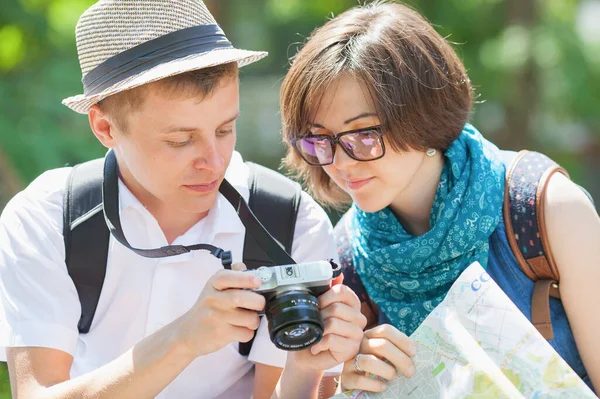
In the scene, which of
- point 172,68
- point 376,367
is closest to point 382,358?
point 376,367

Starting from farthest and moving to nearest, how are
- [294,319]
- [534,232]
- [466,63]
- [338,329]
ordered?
1. [466,63]
2. [534,232]
3. [338,329]
4. [294,319]

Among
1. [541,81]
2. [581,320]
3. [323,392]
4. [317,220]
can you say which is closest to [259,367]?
[323,392]

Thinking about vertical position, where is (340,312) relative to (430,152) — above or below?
below

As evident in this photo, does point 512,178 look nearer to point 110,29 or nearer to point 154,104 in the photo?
point 154,104

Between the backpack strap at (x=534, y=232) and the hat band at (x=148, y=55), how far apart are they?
3.85 feet

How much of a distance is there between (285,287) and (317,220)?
71 centimetres

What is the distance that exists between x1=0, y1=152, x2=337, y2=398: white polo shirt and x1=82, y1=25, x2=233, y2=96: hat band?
16.6 inches

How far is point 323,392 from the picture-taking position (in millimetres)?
2789

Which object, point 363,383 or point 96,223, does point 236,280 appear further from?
point 96,223

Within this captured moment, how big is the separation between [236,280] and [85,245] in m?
0.75

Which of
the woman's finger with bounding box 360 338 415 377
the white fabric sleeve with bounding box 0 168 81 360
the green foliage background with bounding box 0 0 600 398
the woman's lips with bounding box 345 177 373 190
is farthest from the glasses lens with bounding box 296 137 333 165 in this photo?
the green foliage background with bounding box 0 0 600 398

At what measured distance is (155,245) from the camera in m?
2.70

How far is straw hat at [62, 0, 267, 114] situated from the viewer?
2449 millimetres

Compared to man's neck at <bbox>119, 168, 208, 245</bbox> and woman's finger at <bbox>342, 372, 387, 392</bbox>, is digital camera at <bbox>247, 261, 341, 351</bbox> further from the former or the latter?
man's neck at <bbox>119, 168, 208, 245</bbox>
